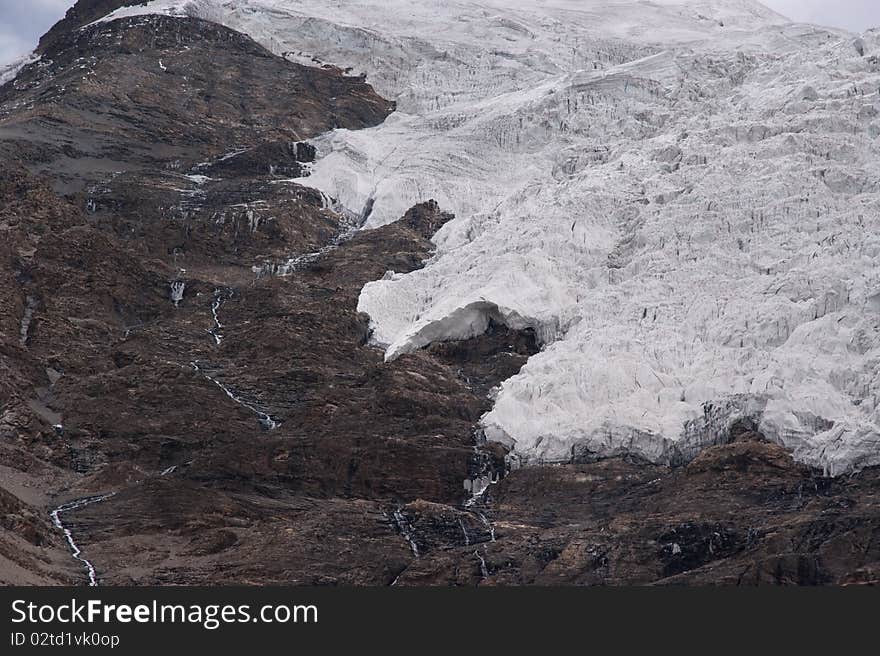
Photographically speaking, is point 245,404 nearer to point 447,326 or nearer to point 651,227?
point 447,326

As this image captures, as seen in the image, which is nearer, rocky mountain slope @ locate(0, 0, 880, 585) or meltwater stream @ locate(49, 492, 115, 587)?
meltwater stream @ locate(49, 492, 115, 587)

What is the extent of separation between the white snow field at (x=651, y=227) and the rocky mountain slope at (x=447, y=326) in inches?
7.5

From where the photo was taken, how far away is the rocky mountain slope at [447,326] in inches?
2112

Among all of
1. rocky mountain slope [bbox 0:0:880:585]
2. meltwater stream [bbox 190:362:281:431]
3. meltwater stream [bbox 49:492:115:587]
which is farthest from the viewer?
meltwater stream [bbox 190:362:281:431]

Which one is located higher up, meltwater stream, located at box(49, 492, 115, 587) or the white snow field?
the white snow field

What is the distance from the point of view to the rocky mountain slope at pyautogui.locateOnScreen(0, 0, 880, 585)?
176ft

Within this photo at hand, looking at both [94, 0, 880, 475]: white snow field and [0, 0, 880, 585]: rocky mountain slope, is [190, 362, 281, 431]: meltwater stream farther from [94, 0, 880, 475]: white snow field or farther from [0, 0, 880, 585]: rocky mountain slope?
[94, 0, 880, 475]: white snow field

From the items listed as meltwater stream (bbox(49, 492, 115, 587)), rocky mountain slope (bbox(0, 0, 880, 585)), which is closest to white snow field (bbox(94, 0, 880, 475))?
rocky mountain slope (bbox(0, 0, 880, 585))

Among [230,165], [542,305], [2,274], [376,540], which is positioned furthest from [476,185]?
[376,540]

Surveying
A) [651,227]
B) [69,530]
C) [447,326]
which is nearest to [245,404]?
[447,326]

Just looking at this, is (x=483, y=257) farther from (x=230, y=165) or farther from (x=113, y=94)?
(x=113, y=94)

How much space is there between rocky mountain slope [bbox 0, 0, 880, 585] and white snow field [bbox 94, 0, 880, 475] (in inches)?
7.5

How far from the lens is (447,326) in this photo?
70.2 meters

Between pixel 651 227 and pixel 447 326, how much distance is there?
11053 mm
